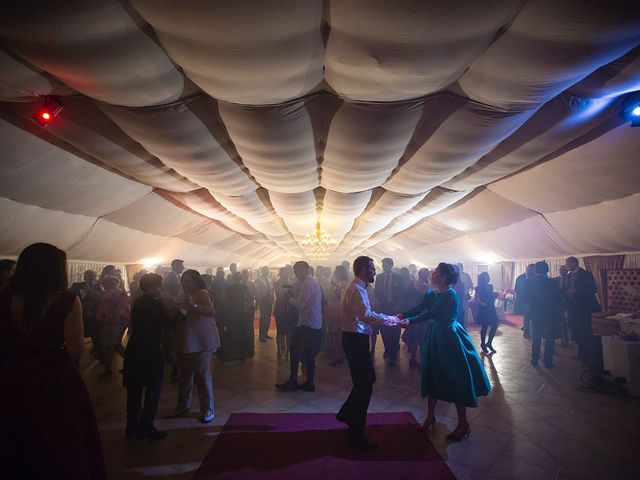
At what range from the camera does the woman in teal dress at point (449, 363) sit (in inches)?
117

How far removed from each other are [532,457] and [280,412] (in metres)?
2.45

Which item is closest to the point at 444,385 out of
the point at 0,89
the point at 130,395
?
the point at 130,395

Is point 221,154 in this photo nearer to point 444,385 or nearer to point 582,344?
point 444,385

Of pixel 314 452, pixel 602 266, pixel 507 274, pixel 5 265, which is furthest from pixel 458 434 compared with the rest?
pixel 507 274

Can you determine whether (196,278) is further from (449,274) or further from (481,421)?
(481,421)

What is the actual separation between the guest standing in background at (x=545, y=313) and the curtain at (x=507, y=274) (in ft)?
23.9

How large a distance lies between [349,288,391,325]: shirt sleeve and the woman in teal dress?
42cm

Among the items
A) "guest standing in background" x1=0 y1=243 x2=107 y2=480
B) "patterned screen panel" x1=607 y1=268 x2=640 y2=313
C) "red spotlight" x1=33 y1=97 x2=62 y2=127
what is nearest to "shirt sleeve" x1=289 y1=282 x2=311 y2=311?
"guest standing in background" x1=0 y1=243 x2=107 y2=480

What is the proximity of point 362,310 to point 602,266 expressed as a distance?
7.00 m

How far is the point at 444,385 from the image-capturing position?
3.02 metres

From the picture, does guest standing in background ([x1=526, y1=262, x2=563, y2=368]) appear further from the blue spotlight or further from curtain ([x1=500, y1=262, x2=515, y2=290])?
curtain ([x1=500, y1=262, x2=515, y2=290])

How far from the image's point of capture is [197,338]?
344cm

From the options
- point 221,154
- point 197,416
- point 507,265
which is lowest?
point 197,416

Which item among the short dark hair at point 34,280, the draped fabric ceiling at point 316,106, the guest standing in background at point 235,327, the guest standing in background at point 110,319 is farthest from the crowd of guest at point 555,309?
the guest standing in background at point 110,319
